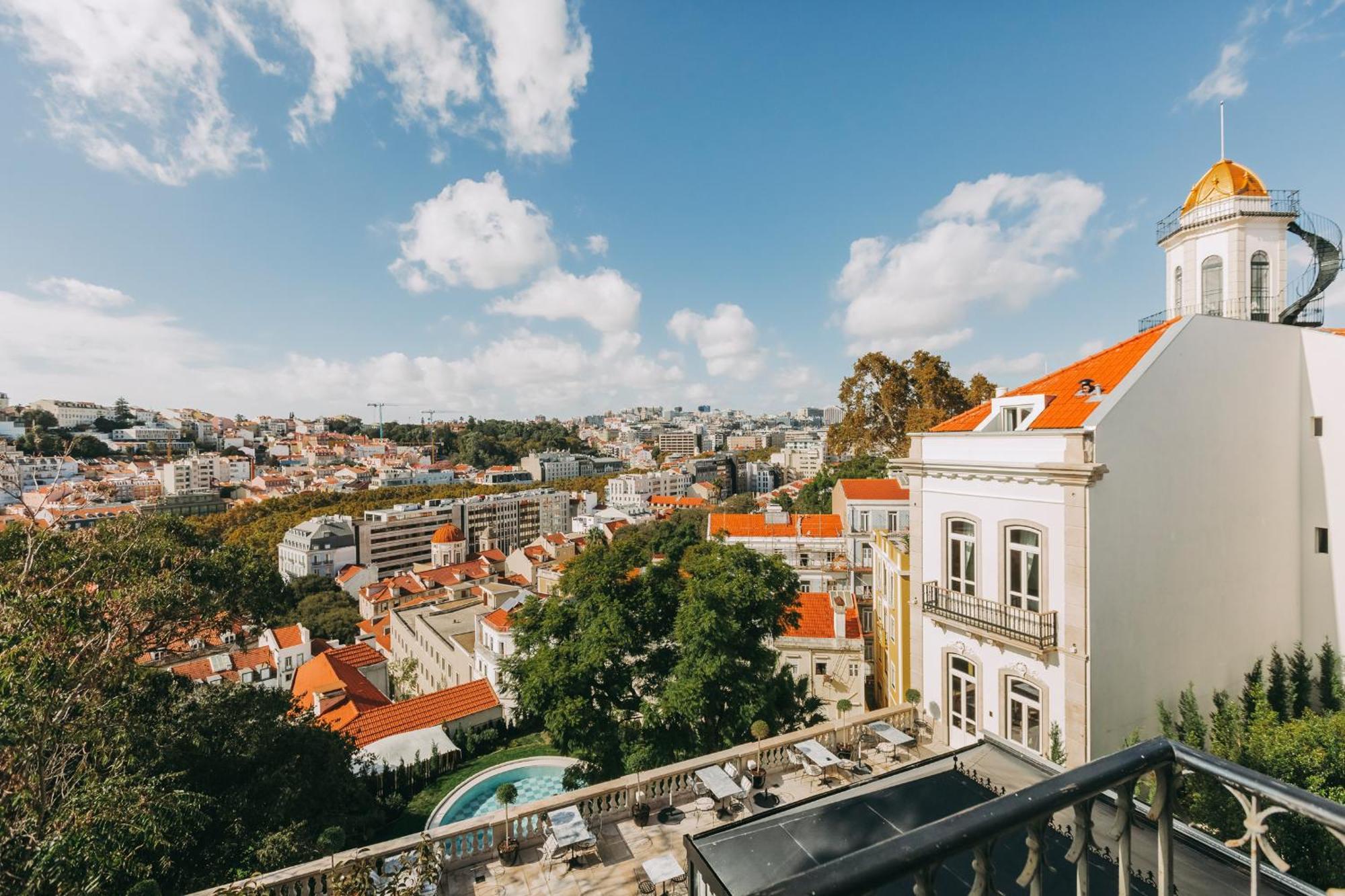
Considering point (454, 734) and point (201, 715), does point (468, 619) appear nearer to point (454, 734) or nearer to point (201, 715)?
point (454, 734)

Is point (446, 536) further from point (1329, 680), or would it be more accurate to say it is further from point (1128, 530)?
point (1329, 680)

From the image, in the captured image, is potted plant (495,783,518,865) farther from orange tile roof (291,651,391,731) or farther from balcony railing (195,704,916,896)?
orange tile roof (291,651,391,731)

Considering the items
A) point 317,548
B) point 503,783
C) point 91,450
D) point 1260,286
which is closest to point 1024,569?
point 1260,286

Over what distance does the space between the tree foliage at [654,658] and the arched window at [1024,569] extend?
478 centimetres

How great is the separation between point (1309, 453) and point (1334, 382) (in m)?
1.32

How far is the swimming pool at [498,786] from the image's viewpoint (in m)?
13.4

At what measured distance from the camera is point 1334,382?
34.2 feet

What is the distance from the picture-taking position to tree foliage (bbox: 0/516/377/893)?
5805 mm

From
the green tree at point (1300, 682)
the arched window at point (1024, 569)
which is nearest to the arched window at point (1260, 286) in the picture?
the green tree at point (1300, 682)

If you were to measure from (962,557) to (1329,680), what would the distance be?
6.63 metres

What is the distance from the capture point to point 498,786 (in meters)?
15.0

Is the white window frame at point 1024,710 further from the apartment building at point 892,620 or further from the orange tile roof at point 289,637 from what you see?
the orange tile roof at point 289,637

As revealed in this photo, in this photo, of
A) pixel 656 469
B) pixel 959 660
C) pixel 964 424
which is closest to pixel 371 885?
pixel 959 660

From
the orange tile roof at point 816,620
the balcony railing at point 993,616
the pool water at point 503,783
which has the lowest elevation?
the pool water at point 503,783
